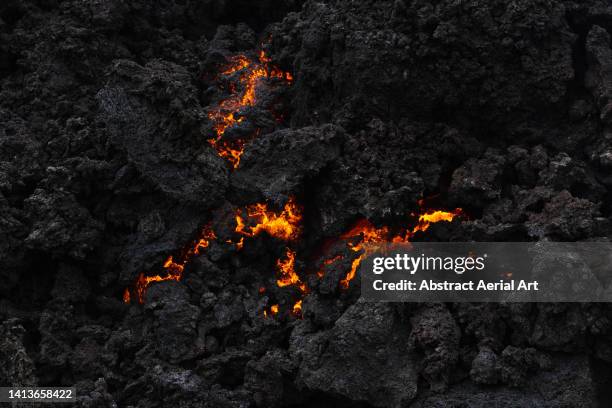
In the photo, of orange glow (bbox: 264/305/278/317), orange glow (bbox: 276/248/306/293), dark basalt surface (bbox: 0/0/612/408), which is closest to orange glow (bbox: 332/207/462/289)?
dark basalt surface (bbox: 0/0/612/408)

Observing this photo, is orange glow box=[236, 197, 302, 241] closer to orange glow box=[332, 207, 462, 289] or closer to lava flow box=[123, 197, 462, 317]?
lava flow box=[123, 197, 462, 317]

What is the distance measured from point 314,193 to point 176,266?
6.26 feet

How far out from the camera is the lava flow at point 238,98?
33.0ft

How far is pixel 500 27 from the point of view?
31.7 feet

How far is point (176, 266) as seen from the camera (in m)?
9.34

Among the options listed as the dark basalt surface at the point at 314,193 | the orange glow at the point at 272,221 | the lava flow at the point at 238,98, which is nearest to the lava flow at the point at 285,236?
the orange glow at the point at 272,221

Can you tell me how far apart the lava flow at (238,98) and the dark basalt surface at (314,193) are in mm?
286

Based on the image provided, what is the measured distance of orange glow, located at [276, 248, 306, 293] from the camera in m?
9.46

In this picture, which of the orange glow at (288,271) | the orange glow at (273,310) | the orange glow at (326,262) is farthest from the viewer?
the orange glow at (288,271)

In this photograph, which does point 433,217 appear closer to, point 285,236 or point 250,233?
point 285,236

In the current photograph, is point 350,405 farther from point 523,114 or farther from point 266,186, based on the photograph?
point 523,114

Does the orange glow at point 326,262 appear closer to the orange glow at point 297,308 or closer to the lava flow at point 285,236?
the lava flow at point 285,236

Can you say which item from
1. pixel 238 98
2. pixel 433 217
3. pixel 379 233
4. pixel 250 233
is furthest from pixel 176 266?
pixel 433 217

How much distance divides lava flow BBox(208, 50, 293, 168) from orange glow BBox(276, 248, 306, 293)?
133cm
